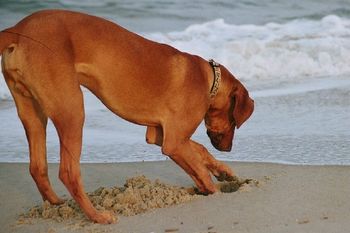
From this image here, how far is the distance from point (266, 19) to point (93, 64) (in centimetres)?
1110

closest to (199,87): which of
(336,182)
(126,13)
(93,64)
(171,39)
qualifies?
(93,64)

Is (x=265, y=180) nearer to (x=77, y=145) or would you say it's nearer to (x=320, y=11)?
(x=77, y=145)

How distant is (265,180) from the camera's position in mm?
5816

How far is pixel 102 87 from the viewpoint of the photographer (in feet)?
16.3

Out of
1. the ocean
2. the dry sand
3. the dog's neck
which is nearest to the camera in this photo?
the dry sand

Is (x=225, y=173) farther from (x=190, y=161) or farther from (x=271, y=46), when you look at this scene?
(x=271, y=46)

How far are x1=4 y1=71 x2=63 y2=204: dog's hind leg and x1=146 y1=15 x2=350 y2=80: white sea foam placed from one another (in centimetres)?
593

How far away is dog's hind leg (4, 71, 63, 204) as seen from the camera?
16.4 ft

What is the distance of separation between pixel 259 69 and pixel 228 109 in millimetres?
5570

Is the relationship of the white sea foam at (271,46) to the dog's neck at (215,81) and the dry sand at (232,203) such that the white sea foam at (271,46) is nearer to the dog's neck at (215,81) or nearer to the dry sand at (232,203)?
the dry sand at (232,203)

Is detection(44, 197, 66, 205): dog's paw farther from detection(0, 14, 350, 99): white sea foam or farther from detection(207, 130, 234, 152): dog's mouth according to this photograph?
detection(0, 14, 350, 99): white sea foam

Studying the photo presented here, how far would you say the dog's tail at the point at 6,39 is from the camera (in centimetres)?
466

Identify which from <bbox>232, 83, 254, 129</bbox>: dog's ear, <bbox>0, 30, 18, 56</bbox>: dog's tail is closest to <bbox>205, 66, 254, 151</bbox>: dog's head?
<bbox>232, 83, 254, 129</bbox>: dog's ear

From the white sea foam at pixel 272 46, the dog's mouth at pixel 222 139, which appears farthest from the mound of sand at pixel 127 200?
the white sea foam at pixel 272 46
